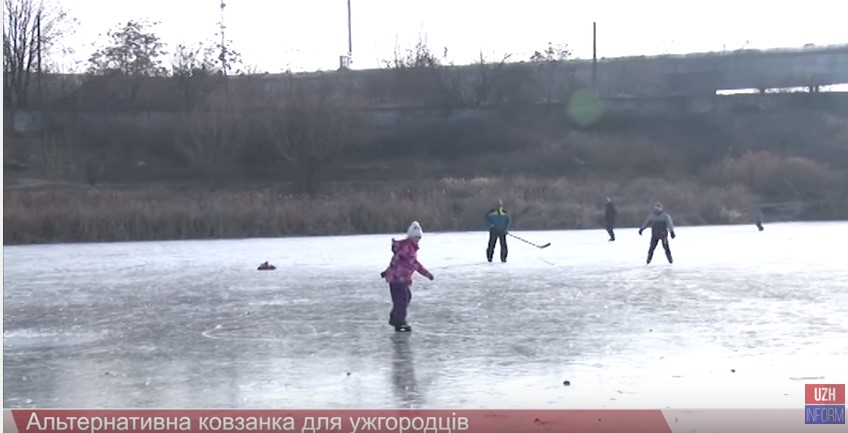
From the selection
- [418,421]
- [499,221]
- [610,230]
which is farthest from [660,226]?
[418,421]

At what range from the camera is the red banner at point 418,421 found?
20.3ft

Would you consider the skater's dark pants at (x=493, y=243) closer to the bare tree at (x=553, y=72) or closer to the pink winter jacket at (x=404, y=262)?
the pink winter jacket at (x=404, y=262)

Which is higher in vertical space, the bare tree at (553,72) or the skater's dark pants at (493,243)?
the bare tree at (553,72)

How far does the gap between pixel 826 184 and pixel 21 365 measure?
119 feet

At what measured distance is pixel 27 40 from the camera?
34688 millimetres

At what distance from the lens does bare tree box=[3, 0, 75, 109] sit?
31.3 m

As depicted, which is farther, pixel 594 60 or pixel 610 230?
pixel 594 60

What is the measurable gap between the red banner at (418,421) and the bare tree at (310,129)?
3886cm

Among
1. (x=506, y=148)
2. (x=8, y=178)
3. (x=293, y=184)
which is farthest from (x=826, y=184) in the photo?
(x=8, y=178)

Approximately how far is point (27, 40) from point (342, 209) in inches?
417

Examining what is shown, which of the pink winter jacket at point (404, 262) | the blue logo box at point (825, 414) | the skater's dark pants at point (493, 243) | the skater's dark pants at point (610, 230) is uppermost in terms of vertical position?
the pink winter jacket at point (404, 262)

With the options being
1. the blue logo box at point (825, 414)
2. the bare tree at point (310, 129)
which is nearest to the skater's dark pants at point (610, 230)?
the bare tree at point (310, 129)

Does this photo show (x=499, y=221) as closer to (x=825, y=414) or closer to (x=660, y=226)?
(x=660, y=226)

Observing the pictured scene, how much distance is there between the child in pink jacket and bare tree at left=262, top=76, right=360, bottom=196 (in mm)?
34125
